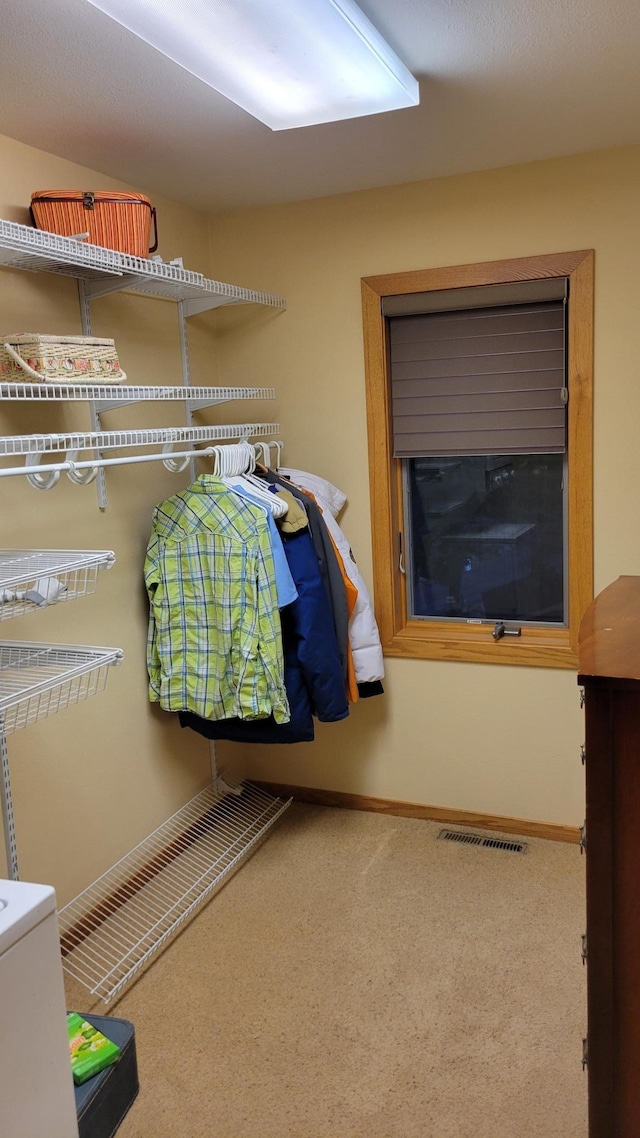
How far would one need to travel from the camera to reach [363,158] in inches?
111

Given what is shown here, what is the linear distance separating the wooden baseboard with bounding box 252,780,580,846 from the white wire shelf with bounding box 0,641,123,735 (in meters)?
1.49

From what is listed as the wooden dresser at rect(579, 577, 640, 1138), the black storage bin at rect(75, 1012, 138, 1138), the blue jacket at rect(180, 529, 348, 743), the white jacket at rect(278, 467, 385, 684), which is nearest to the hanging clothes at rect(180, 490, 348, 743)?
the blue jacket at rect(180, 529, 348, 743)

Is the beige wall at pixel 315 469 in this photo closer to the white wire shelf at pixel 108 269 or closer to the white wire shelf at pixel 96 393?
the white wire shelf at pixel 108 269

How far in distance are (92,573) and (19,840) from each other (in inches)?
32.4

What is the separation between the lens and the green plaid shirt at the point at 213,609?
2.83 m

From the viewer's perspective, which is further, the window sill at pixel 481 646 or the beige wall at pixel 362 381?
the window sill at pixel 481 646

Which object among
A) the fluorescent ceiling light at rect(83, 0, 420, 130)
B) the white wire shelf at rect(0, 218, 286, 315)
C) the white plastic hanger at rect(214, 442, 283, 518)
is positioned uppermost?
the fluorescent ceiling light at rect(83, 0, 420, 130)

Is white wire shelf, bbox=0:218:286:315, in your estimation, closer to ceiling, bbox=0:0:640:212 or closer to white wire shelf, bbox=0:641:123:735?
ceiling, bbox=0:0:640:212

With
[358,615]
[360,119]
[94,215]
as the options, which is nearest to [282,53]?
[360,119]

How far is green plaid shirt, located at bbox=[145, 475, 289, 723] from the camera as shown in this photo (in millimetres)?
2832

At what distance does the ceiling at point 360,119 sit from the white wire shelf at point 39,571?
1143 mm

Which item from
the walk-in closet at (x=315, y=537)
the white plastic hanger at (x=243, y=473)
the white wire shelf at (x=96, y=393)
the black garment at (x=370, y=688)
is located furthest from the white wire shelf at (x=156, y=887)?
the white wire shelf at (x=96, y=393)

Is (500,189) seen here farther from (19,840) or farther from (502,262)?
(19,840)

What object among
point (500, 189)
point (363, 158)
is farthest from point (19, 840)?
point (500, 189)
